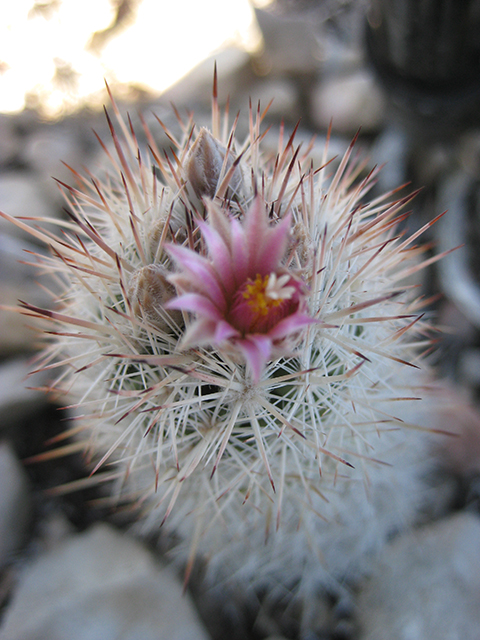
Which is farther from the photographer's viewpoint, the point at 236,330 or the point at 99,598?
the point at 99,598

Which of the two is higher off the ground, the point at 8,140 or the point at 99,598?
the point at 8,140

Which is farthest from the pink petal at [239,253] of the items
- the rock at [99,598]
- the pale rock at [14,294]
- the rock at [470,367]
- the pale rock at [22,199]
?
the pale rock at [22,199]

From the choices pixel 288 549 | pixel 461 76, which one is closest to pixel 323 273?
pixel 288 549

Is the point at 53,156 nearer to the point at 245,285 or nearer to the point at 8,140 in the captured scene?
the point at 8,140

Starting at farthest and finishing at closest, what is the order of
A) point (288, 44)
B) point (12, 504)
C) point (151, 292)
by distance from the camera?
1. point (288, 44)
2. point (12, 504)
3. point (151, 292)

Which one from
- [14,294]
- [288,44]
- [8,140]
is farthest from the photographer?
[288,44]

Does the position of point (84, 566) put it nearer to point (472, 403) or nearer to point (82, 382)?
point (82, 382)

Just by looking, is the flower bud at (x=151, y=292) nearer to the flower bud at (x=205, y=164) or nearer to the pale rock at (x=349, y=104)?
the flower bud at (x=205, y=164)

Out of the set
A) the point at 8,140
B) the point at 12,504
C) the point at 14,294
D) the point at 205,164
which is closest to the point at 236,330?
the point at 205,164
